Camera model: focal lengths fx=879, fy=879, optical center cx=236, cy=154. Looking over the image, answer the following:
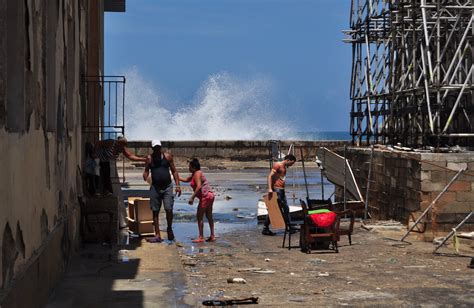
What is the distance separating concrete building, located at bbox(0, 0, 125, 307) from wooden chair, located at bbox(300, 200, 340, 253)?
11.2 ft

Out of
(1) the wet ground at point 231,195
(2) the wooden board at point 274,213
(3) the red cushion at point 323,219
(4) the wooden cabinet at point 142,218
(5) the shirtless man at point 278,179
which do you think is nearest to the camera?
(3) the red cushion at point 323,219

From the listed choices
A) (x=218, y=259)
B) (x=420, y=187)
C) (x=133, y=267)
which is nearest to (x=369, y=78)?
(x=420, y=187)

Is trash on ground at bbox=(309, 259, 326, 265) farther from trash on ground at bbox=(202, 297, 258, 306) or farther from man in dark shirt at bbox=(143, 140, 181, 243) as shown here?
trash on ground at bbox=(202, 297, 258, 306)

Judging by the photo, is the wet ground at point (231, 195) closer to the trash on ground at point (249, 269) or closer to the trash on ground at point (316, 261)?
the trash on ground at point (316, 261)

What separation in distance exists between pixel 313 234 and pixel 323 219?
299mm

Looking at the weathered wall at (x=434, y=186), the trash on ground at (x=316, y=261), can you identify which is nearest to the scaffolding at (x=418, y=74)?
the weathered wall at (x=434, y=186)

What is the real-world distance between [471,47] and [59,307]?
1299cm

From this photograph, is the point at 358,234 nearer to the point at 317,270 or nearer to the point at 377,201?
the point at 377,201

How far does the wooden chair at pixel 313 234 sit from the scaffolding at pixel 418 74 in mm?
4929

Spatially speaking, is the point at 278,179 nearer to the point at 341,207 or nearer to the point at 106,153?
the point at 341,207

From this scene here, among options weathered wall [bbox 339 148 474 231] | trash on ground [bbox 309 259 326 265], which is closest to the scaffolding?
weathered wall [bbox 339 148 474 231]

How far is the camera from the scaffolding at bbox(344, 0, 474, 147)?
18.3 m

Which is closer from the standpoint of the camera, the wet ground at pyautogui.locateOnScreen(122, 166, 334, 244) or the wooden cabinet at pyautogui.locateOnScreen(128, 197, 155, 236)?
the wooden cabinet at pyautogui.locateOnScreen(128, 197, 155, 236)

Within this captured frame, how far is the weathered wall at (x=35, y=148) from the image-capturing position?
603cm
